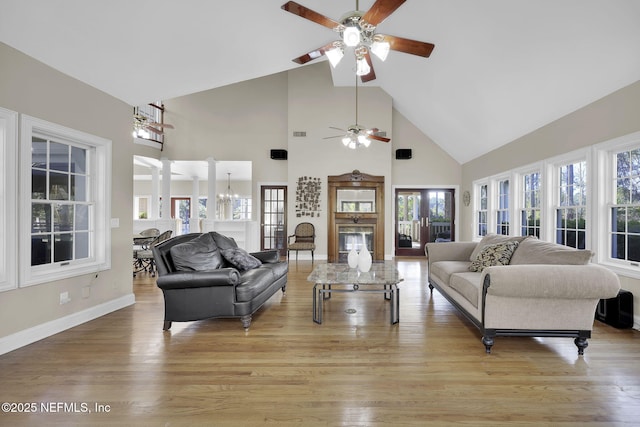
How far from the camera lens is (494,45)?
11.9ft

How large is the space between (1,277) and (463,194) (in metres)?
8.07

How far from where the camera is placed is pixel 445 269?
11.7 ft

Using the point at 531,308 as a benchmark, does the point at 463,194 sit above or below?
above

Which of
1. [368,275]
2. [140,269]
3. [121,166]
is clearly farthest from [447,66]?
[140,269]

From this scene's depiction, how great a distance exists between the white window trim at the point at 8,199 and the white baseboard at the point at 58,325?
436 mm

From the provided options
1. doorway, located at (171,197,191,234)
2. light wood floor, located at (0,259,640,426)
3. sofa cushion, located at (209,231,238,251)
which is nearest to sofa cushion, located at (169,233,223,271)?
sofa cushion, located at (209,231,238,251)

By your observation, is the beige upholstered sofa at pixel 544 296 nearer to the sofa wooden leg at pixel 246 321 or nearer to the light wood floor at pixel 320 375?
the light wood floor at pixel 320 375

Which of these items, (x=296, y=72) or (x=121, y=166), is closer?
(x=121, y=166)

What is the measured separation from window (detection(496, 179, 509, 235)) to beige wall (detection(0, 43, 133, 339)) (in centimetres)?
641

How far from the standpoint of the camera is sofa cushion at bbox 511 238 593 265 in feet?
8.02

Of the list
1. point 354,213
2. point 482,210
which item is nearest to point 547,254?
point 482,210

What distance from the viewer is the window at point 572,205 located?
377 centimetres

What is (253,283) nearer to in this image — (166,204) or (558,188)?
(558,188)

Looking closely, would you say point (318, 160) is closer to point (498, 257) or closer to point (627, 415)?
point (498, 257)
